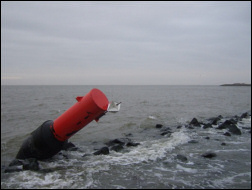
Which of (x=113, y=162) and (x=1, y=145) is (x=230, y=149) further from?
(x=1, y=145)

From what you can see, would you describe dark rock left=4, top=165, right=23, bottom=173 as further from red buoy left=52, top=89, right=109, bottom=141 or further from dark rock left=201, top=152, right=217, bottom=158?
dark rock left=201, top=152, right=217, bottom=158

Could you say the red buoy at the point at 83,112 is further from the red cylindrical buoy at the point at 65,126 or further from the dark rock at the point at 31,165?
the dark rock at the point at 31,165

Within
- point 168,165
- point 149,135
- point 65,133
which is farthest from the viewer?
point 149,135

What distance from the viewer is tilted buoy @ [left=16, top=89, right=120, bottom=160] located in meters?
5.76

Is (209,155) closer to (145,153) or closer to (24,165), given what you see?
(145,153)

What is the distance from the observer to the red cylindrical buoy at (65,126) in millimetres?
5766

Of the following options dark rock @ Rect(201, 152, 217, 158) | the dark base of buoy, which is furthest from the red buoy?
dark rock @ Rect(201, 152, 217, 158)

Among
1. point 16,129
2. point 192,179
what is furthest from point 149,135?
point 16,129

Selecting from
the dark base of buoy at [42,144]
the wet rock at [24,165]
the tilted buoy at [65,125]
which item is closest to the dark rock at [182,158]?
the tilted buoy at [65,125]

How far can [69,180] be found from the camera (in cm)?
562

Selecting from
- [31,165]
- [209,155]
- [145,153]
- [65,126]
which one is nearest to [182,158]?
[209,155]

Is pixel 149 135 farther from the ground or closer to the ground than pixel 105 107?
closer to the ground

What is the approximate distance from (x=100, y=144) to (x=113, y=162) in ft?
10.3

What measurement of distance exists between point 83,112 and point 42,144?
1.86 metres
